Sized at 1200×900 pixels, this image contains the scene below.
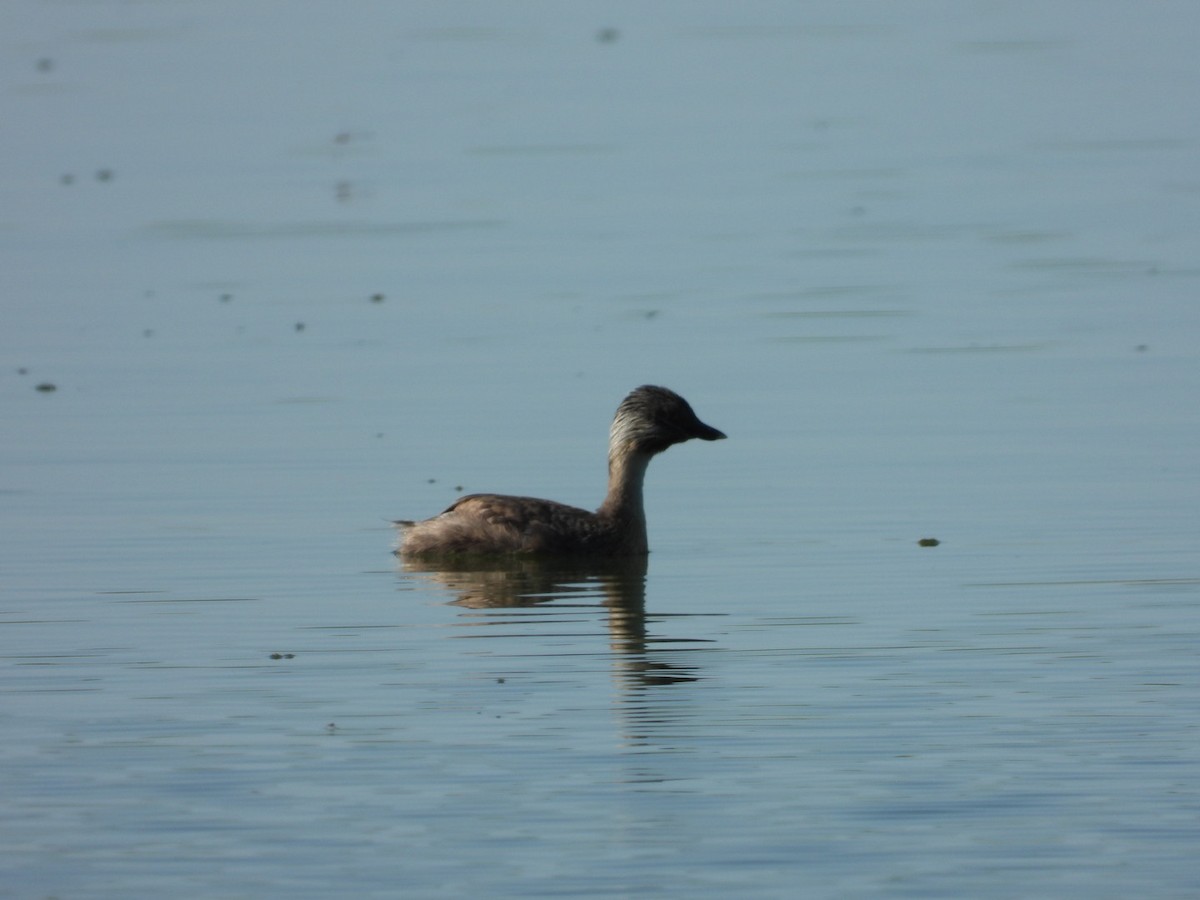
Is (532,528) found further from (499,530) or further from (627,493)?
(627,493)

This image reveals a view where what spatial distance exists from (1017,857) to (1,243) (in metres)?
19.6

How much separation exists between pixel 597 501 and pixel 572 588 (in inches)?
87.6

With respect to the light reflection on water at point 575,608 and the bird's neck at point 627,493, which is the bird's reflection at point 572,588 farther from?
the bird's neck at point 627,493

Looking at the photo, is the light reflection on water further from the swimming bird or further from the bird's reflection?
the swimming bird

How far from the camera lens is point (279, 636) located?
1296cm

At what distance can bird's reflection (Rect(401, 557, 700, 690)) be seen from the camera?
12.6 m

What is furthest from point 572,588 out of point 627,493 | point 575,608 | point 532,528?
point 627,493

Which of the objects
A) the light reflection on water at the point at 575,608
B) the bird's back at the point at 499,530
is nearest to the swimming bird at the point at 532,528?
the bird's back at the point at 499,530

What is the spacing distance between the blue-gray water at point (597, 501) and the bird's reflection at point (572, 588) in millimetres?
68

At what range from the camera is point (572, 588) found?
14.9 meters

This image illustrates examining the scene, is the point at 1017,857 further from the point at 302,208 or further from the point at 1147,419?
the point at 302,208

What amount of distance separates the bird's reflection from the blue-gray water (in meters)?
0.07

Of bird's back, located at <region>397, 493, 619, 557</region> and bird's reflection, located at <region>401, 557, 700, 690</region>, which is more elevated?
bird's back, located at <region>397, 493, 619, 557</region>

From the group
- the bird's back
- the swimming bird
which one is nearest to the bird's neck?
the swimming bird
